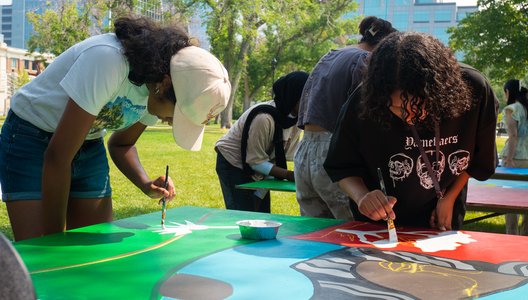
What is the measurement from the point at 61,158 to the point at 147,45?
1.47ft

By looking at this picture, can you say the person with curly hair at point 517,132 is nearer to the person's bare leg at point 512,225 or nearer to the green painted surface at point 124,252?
the person's bare leg at point 512,225

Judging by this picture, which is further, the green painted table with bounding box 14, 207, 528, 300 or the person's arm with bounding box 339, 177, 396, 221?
the person's arm with bounding box 339, 177, 396, 221

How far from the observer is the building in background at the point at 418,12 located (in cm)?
10812

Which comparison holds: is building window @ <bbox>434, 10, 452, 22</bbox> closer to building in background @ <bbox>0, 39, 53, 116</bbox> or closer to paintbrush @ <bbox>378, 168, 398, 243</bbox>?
building in background @ <bbox>0, 39, 53, 116</bbox>

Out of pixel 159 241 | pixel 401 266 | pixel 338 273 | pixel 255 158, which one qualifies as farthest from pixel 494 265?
pixel 255 158

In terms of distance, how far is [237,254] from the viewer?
1.72m

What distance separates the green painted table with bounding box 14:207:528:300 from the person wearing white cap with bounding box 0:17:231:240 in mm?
202

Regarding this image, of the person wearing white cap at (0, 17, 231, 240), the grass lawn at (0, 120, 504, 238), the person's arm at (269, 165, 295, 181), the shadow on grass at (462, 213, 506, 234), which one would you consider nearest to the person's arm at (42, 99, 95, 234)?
the person wearing white cap at (0, 17, 231, 240)

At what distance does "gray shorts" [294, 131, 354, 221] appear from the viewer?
2623mm

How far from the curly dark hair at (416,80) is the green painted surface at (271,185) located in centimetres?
171

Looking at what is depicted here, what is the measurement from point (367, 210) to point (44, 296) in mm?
1070

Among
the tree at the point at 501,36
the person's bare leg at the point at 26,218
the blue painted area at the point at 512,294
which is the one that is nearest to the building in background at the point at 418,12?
the tree at the point at 501,36

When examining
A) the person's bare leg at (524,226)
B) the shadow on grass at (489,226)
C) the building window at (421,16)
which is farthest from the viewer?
the building window at (421,16)

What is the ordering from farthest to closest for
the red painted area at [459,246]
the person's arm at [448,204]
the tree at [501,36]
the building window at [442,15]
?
the building window at [442,15], the tree at [501,36], the person's arm at [448,204], the red painted area at [459,246]
